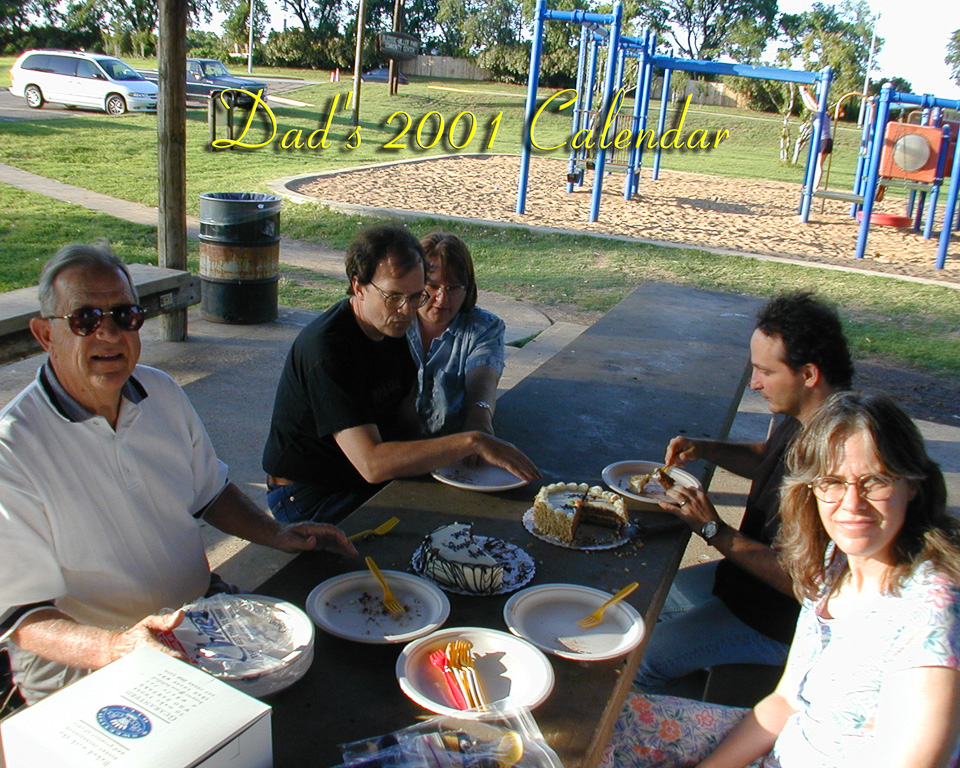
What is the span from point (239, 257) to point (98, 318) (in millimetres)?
5209

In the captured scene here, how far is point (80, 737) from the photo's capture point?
120 cm

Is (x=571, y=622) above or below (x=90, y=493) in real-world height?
below

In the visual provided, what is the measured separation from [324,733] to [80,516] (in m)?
0.88

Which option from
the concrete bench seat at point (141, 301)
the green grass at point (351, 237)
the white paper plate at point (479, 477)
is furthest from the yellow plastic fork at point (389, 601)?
the green grass at point (351, 237)

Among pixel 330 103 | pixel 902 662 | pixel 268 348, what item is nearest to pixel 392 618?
pixel 902 662

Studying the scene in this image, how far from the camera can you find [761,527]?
2.74 metres

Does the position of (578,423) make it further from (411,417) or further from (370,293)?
(370,293)

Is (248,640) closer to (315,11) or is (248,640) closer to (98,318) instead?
(98,318)

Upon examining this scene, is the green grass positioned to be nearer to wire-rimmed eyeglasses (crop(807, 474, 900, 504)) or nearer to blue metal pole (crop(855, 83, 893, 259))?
blue metal pole (crop(855, 83, 893, 259))

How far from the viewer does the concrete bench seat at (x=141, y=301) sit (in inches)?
196

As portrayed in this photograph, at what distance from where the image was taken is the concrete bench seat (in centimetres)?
497

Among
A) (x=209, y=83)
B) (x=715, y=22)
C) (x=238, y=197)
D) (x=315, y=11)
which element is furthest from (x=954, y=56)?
(x=238, y=197)

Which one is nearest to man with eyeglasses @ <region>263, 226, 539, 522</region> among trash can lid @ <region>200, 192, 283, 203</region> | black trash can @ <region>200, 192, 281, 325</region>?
black trash can @ <region>200, 192, 281, 325</region>

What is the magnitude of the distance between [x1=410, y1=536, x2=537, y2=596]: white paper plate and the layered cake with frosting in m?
0.14
